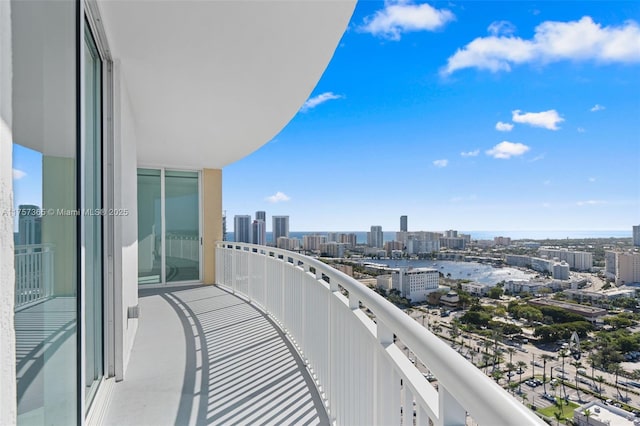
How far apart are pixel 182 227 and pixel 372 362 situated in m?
6.76

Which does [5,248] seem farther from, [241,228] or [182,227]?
[241,228]

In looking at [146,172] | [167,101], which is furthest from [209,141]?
[146,172]

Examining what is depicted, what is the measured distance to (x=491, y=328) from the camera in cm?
150

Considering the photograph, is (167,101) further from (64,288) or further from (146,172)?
(146,172)

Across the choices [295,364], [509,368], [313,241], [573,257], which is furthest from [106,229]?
[573,257]

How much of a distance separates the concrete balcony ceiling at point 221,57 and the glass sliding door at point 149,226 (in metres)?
2.43

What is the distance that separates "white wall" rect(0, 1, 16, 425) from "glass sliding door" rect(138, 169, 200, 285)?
265 inches

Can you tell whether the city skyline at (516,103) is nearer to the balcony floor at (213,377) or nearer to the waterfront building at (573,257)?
the waterfront building at (573,257)

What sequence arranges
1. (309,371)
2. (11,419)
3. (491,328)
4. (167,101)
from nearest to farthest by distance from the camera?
1. (11,419)
2. (491,328)
3. (309,371)
4. (167,101)

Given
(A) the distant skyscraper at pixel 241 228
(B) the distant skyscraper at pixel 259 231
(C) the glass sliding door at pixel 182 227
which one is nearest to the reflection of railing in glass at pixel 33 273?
(B) the distant skyscraper at pixel 259 231

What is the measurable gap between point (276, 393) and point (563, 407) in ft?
6.93

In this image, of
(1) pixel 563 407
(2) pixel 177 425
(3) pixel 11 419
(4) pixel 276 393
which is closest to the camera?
(3) pixel 11 419

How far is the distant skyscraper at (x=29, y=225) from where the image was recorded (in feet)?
3.59

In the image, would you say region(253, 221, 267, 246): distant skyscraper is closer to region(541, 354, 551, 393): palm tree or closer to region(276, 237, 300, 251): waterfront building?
region(276, 237, 300, 251): waterfront building
